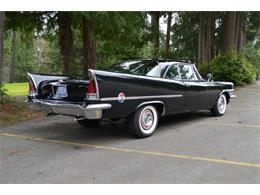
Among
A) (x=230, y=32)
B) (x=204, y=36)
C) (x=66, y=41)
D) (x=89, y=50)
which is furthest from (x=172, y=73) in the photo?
(x=204, y=36)

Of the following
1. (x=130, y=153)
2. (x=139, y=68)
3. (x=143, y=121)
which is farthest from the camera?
(x=139, y=68)

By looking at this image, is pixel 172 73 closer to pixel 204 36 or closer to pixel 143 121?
pixel 143 121

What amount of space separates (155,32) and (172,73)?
391 inches

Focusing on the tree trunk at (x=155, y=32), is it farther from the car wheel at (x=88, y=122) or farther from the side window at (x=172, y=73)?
the car wheel at (x=88, y=122)

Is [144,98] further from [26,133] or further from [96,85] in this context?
[26,133]

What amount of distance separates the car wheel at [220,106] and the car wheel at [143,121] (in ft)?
8.43

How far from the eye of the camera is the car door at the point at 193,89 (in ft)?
24.2

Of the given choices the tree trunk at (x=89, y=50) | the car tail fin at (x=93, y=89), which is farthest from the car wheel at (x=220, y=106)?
the tree trunk at (x=89, y=50)

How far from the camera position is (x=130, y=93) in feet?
19.6

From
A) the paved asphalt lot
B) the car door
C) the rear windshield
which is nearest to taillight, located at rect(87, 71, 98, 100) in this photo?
the paved asphalt lot

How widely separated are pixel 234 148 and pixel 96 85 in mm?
2505

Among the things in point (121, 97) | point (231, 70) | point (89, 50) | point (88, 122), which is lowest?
point (88, 122)

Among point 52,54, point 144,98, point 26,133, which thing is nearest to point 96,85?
point 144,98

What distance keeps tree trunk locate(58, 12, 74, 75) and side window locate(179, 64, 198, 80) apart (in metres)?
6.66
